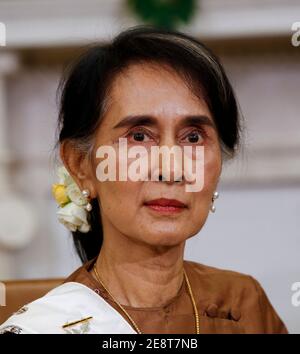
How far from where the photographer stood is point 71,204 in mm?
1360

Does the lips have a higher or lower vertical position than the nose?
lower

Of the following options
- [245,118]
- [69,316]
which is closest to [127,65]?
[69,316]

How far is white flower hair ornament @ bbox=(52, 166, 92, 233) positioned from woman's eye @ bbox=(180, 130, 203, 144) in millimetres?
252

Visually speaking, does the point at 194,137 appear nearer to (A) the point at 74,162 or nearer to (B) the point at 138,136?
(B) the point at 138,136

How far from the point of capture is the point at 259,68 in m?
2.95

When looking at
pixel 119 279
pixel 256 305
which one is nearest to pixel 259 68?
pixel 256 305

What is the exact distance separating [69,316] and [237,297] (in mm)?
393


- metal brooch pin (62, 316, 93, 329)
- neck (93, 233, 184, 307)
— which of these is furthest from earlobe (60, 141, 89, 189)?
metal brooch pin (62, 316, 93, 329)

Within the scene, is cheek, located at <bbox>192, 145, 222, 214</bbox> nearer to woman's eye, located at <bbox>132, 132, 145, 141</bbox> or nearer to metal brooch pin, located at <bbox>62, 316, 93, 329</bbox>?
woman's eye, located at <bbox>132, 132, 145, 141</bbox>

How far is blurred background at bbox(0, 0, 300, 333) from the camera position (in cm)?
269

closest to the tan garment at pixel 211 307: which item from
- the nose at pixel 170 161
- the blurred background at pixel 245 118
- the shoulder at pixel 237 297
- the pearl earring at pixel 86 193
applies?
the shoulder at pixel 237 297
